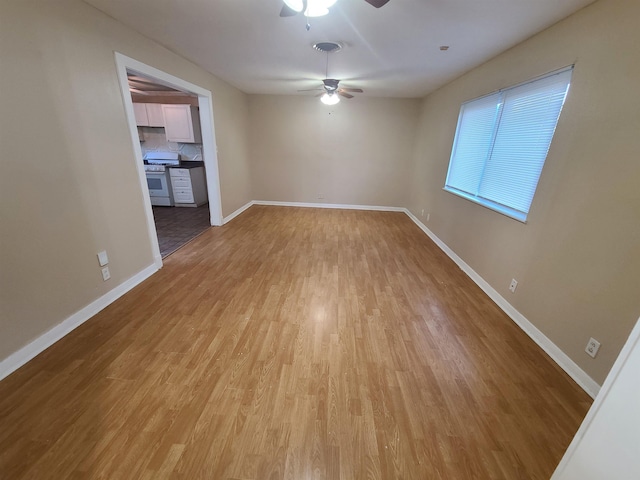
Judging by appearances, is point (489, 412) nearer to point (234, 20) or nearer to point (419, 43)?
point (419, 43)

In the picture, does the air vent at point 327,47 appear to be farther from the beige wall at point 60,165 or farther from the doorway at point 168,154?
the doorway at point 168,154

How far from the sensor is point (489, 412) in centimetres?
157

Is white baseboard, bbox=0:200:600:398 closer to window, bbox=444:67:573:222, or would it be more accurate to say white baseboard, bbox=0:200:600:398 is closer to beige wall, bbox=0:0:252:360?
beige wall, bbox=0:0:252:360

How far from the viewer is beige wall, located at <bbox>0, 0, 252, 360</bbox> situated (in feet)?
5.42

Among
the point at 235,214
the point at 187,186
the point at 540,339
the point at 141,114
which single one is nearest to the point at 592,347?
the point at 540,339

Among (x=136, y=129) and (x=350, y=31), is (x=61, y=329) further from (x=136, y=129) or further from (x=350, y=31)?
(x=350, y=31)

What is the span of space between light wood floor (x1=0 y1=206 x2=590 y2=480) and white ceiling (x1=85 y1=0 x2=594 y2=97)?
2.44 meters

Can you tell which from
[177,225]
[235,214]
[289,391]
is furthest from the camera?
[235,214]

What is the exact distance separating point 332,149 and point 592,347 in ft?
17.4

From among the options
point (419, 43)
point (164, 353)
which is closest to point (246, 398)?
point (164, 353)

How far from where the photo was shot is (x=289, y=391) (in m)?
1.66

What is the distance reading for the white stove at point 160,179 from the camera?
563 cm

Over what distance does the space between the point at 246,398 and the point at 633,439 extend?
1.63 m

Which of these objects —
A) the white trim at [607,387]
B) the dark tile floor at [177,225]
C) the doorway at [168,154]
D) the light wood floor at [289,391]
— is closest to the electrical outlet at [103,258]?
the light wood floor at [289,391]
